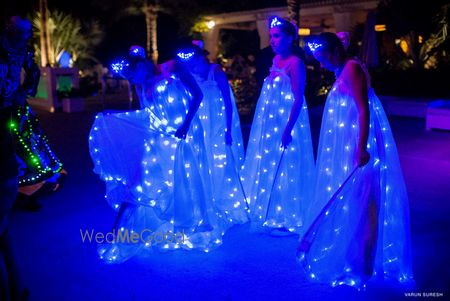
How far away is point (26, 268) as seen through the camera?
3910mm

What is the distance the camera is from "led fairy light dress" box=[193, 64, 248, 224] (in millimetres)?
4680

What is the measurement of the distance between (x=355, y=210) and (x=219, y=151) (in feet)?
5.91

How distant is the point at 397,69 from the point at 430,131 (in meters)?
5.32

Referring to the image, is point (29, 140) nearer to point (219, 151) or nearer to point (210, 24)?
point (219, 151)

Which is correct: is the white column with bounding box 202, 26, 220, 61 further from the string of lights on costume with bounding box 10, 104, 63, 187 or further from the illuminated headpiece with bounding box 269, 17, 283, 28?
the illuminated headpiece with bounding box 269, 17, 283, 28

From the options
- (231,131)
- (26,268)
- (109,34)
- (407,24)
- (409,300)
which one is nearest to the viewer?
(409,300)

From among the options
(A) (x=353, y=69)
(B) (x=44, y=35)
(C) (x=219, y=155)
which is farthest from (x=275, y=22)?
(B) (x=44, y=35)

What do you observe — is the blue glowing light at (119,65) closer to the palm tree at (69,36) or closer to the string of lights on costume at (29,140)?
the string of lights on costume at (29,140)

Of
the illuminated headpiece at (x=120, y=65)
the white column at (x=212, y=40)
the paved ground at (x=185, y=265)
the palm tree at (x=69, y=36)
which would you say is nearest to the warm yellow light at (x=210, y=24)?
the white column at (x=212, y=40)

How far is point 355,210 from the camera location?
328cm

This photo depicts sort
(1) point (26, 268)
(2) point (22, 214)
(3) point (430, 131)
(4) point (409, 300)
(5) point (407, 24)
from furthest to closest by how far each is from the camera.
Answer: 1. (5) point (407, 24)
2. (3) point (430, 131)
3. (2) point (22, 214)
4. (1) point (26, 268)
5. (4) point (409, 300)

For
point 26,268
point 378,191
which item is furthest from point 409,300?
point 26,268

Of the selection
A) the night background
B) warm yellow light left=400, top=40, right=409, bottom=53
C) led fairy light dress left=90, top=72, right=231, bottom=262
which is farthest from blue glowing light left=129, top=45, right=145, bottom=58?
warm yellow light left=400, top=40, right=409, bottom=53

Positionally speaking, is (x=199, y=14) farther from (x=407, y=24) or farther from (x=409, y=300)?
(x=409, y=300)
